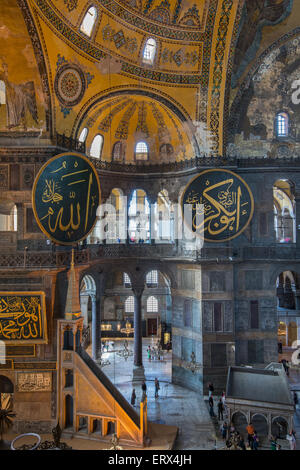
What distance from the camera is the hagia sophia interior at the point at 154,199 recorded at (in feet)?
40.0

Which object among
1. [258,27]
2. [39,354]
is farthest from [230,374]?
[258,27]

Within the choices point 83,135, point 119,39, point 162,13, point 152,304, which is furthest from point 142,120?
point 152,304

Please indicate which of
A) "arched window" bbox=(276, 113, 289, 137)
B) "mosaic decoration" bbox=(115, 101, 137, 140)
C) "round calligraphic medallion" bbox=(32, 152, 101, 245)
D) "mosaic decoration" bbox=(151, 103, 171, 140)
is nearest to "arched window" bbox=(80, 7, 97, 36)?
"mosaic decoration" bbox=(115, 101, 137, 140)

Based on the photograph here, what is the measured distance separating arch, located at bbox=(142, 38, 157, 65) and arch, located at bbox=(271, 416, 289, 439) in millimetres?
12979

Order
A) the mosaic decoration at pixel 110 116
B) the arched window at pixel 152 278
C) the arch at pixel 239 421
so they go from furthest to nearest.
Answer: the arched window at pixel 152 278
the mosaic decoration at pixel 110 116
the arch at pixel 239 421

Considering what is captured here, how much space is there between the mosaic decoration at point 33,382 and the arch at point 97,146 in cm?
895

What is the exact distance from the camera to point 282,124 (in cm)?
1700

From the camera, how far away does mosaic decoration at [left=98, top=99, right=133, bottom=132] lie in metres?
16.5

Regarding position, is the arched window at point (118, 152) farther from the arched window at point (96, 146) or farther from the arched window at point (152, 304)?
the arched window at point (152, 304)

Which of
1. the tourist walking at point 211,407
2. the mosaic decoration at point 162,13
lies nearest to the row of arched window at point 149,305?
the tourist walking at point 211,407

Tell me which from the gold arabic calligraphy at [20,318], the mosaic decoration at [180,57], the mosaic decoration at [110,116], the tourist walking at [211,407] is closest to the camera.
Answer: the gold arabic calligraphy at [20,318]

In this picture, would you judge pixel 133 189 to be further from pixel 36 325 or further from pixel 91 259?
pixel 36 325

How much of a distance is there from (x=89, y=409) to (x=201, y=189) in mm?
8215

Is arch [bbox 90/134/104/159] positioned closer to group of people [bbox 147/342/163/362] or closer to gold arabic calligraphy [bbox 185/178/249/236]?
gold arabic calligraphy [bbox 185/178/249/236]
